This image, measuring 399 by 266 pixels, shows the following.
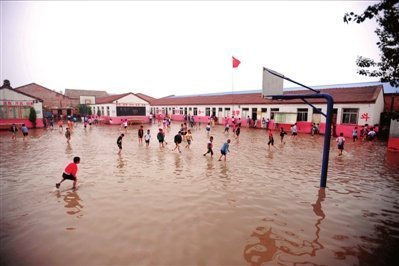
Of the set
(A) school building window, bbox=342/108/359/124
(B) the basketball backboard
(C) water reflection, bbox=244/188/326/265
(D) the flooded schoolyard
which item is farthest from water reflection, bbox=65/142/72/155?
(A) school building window, bbox=342/108/359/124

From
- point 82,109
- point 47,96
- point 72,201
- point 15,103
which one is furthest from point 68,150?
point 47,96

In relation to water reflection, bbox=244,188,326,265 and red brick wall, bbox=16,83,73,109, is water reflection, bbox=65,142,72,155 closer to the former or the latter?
water reflection, bbox=244,188,326,265

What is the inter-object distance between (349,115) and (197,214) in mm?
24061

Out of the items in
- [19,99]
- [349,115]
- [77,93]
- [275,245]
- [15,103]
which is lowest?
[275,245]

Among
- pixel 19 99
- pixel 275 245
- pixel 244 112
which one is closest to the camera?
pixel 275 245

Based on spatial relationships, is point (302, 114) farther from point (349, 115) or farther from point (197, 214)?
point (197, 214)

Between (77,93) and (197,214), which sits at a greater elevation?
→ (77,93)

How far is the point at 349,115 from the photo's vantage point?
24.1 meters

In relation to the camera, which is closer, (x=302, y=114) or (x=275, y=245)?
(x=275, y=245)

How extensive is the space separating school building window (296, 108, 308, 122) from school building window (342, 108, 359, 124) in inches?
152

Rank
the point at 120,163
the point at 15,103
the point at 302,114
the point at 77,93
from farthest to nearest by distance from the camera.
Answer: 1. the point at 77,93
2. the point at 15,103
3. the point at 302,114
4. the point at 120,163

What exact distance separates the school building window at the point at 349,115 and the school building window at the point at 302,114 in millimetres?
3867

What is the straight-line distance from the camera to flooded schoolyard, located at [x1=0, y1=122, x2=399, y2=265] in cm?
490

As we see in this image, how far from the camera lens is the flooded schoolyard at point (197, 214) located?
4898 millimetres
